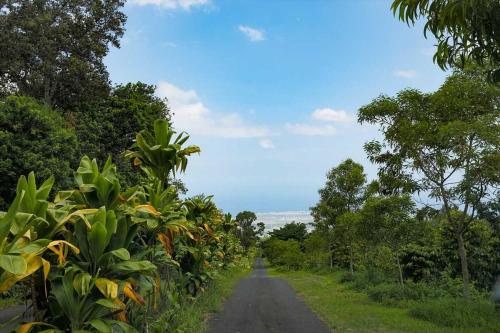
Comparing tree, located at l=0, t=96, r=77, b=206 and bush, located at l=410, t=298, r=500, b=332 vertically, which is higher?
tree, located at l=0, t=96, r=77, b=206

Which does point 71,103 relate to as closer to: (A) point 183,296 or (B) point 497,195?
(A) point 183,296

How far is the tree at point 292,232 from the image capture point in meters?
64.1

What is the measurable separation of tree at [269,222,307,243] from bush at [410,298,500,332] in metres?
52.4

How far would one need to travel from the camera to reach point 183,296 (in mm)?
12648

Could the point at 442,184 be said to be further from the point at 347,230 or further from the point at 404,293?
the point at 347,230

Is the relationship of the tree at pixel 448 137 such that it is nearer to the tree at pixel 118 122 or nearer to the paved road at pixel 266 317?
the paved road at pixel 266 317

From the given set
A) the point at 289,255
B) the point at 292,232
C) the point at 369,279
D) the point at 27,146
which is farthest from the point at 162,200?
the point at 292,232

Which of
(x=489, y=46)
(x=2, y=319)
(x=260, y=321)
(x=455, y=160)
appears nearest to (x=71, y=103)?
(x=2, y=319)

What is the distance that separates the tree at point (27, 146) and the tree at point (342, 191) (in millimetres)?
15995

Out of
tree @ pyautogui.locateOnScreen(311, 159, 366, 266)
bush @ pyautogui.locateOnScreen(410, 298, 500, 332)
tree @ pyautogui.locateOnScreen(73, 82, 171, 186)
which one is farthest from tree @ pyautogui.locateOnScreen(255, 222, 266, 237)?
bush @ pyautogui.locateOnScreen(410, 298, 500, 332)

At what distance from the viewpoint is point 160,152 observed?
8422 millimetres

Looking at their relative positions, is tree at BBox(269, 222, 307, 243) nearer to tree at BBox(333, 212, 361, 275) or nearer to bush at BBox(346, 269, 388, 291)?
tree at BBox(333, 212, 361, 275)

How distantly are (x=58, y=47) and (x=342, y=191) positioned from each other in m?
16.9

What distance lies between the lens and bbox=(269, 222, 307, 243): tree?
64.1 meters
